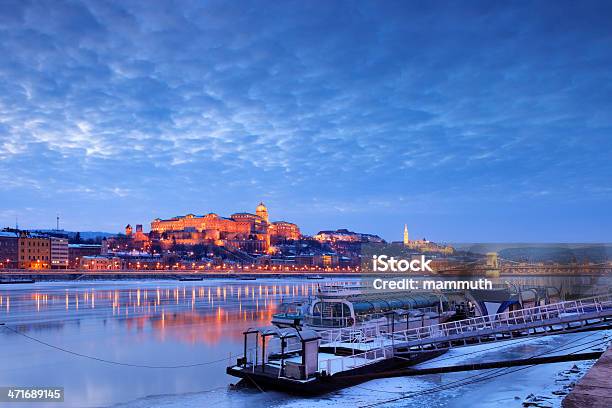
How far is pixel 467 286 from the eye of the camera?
41531mm

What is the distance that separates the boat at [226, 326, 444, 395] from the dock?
36.3ft

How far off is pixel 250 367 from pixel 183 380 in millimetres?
3865

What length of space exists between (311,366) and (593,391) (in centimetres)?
1275

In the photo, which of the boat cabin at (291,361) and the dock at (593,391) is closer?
the dock at (593,391)

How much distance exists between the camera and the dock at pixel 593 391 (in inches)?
340

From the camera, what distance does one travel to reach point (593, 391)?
30.5 feet

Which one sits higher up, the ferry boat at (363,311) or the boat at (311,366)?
the ferry boat at (363,311)

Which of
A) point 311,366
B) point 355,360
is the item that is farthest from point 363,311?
point 311,366

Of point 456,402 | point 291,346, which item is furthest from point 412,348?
point 456,402

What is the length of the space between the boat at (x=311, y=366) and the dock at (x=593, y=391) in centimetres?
1106

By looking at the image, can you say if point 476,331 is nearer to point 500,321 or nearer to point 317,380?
point 500,321

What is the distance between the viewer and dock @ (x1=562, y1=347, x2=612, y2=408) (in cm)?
863

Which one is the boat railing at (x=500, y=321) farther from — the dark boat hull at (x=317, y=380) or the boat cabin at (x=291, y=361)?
the boat cabin at (x=291, y=361)

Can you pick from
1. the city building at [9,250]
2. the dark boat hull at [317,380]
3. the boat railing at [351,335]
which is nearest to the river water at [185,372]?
the dark boat hull at [317,380]
